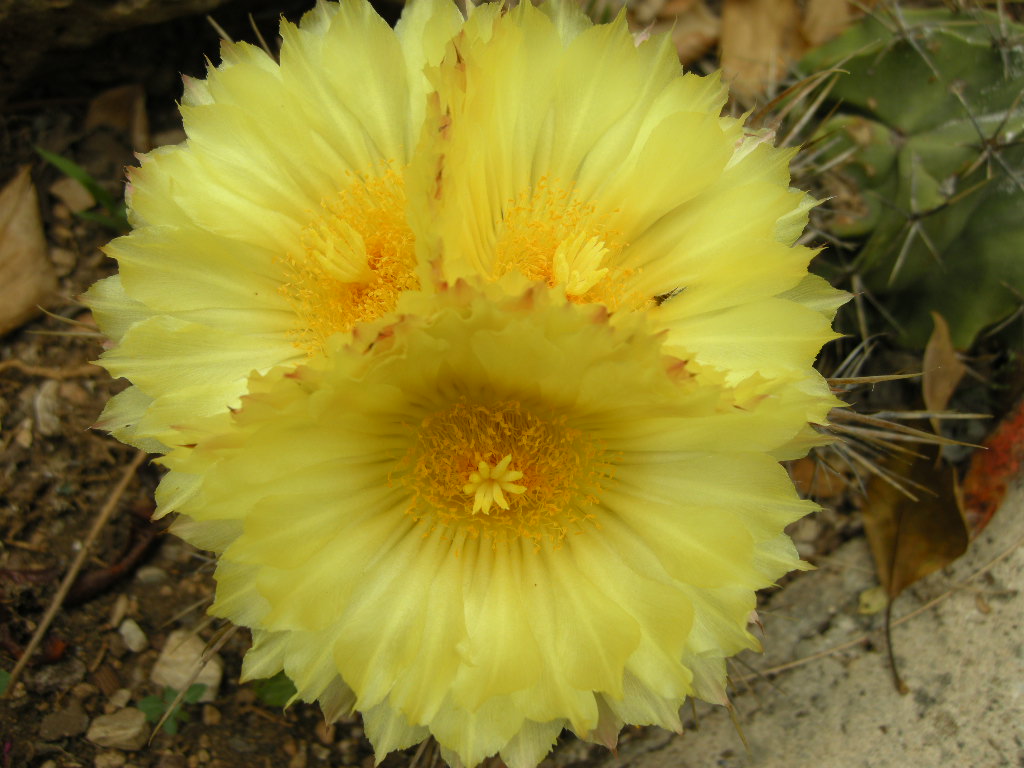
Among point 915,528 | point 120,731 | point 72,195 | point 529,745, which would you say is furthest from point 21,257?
point 915,528

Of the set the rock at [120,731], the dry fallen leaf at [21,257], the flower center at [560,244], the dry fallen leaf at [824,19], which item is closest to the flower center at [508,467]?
the flower center at [560,244]

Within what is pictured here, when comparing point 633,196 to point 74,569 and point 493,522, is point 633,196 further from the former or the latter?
point 74,569

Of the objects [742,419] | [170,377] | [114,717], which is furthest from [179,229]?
[114,717]

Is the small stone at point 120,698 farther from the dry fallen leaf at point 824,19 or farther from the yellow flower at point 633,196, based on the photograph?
the dry fallen leaf at point 824,19

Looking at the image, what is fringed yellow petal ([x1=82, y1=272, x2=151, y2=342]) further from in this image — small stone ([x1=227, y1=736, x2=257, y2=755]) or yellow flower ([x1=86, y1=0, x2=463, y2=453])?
small stone ([x1=227, y1=736, x2=257, y2=755])

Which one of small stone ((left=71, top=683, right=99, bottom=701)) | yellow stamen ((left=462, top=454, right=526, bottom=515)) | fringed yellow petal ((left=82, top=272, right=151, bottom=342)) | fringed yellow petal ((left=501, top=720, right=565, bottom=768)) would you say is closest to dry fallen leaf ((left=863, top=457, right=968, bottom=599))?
fringed yellow petal ((left=501, top=720, right=565, bottom=768))
